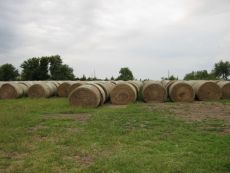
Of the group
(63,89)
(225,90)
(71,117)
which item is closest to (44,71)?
(63,89)

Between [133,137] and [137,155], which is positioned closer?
[137,155]

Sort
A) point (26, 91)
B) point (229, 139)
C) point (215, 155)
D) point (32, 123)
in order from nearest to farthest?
point (215, 155), point (229, 139), point (32, 123), point (26, 91)

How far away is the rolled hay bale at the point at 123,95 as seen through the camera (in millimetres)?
20631

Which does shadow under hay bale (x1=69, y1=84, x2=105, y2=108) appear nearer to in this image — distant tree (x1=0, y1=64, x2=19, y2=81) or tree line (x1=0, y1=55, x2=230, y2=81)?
tree line (x1=0, y1=55, x2=230, y2=81)

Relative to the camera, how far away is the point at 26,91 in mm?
27703

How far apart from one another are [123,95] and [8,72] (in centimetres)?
6058

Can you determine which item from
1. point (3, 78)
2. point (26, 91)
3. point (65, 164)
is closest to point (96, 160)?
point (65, 164)

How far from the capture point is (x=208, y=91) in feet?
74.4

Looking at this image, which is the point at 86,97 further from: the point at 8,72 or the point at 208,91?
the point at 8,72

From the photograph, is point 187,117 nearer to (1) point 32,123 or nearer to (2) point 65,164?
(1) point 32,123

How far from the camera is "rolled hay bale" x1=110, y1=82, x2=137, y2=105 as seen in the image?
20631 mm

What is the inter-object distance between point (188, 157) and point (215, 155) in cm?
61

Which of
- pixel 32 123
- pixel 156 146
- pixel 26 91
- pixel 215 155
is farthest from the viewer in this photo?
pixel 26 91

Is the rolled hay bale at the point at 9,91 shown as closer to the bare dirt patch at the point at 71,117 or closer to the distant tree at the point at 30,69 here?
the bare dirt patch at the point at 71,117
